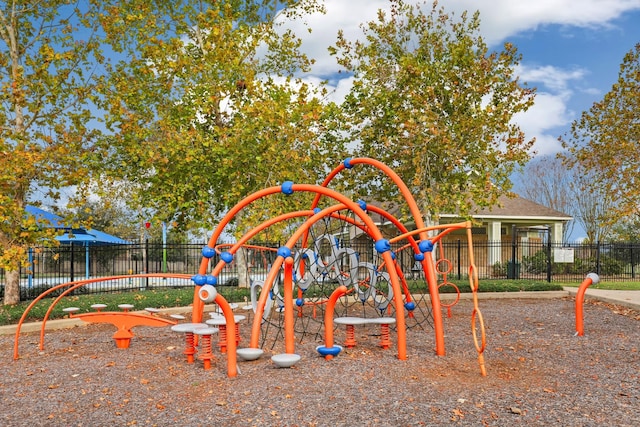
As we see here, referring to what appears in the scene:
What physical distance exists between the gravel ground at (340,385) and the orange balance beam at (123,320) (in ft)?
0.76

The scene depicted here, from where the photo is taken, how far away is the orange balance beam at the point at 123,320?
25.0 ft

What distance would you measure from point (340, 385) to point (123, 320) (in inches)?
150

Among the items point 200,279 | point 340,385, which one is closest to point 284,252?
point 200,279

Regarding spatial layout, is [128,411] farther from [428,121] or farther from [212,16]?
[428,121]

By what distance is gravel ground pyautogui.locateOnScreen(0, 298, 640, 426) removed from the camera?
511cm

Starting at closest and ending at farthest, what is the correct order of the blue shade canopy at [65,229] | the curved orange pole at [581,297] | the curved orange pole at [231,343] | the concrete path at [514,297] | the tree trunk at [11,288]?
the curved orange pole at [231,343] → the curved orange pole at [581,297] → the concrete path at [514,297] → the blue shade canopy at [65,229] → the tree trunk at [11,288]

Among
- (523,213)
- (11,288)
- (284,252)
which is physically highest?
(523,213)

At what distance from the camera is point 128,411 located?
5391 millimetres

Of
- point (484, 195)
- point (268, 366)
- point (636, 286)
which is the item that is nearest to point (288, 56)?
point (484, 195)

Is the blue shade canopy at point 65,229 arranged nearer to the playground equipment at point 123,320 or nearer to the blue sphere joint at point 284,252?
the playground equipment at point 123,320

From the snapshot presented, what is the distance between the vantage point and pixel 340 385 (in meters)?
6.06

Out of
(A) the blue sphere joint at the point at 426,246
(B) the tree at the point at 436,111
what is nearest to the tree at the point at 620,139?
(B) the tree at the point at 436,111

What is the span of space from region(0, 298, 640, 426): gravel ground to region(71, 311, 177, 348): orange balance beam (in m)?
0.23

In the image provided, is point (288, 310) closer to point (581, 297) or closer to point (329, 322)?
point (329, 322)
